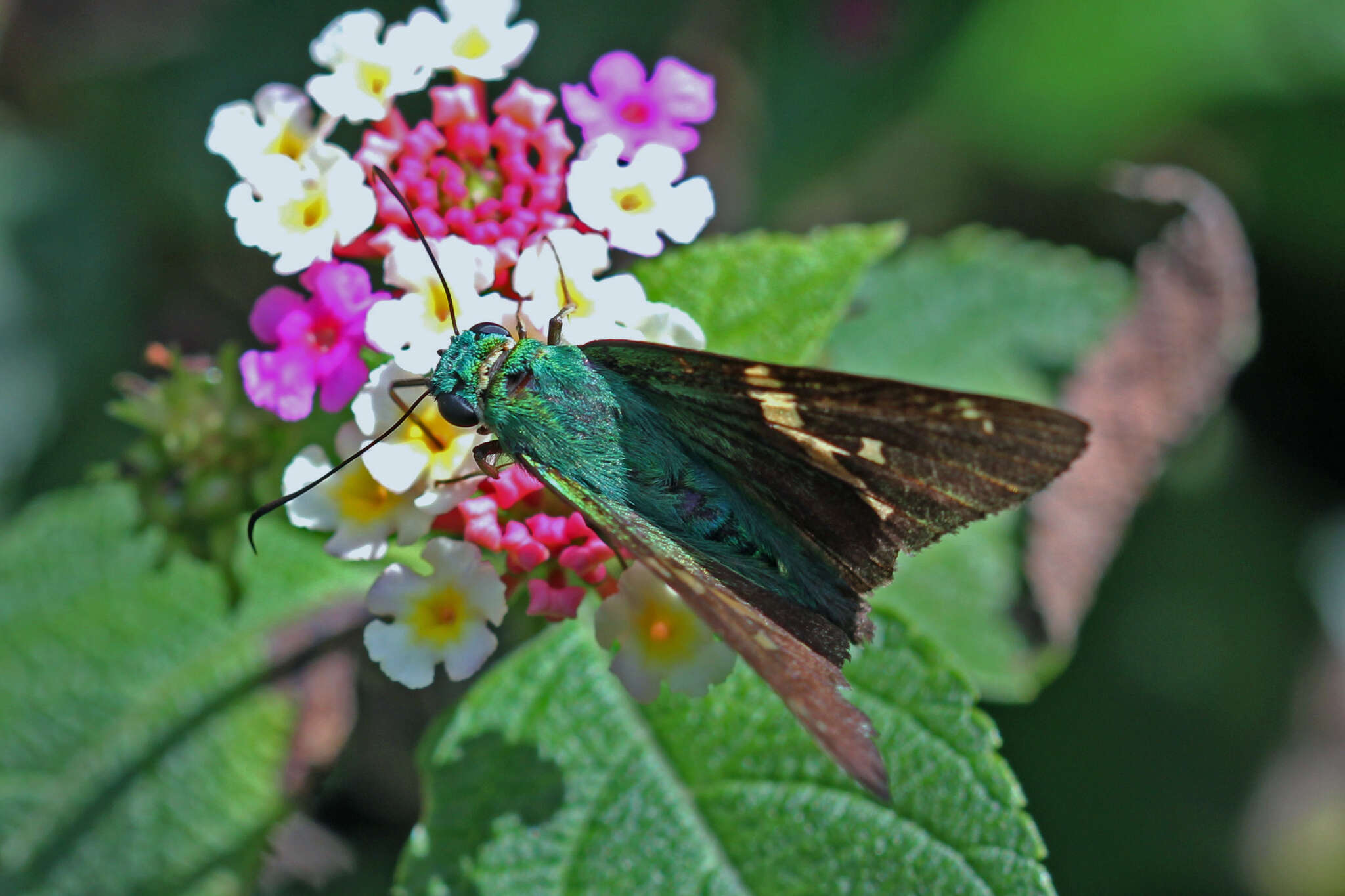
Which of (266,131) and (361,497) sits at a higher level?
(266,131)

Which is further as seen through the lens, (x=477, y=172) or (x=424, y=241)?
(x=477, y=172)

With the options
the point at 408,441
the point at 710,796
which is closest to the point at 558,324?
the point at 408,441

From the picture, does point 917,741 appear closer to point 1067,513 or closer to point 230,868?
point 1067,513

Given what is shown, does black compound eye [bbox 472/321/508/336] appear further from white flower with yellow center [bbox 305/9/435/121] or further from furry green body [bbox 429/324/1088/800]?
white flower with yellow center [bbox 305/9/435/121]

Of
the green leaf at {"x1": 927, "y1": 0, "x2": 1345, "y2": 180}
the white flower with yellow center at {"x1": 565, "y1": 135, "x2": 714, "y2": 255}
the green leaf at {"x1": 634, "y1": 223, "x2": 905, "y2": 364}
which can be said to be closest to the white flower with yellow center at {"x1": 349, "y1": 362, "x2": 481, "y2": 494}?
the white flower with yellow center at {"x1": 565, "y1": 135, "x2": 714, "y2": 255}

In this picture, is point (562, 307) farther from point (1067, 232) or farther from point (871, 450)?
point (1067, 232)

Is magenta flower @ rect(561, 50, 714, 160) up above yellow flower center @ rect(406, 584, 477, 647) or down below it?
above

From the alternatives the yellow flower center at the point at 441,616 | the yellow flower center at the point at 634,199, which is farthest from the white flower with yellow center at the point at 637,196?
the yellow flower center at the point at 441,616
